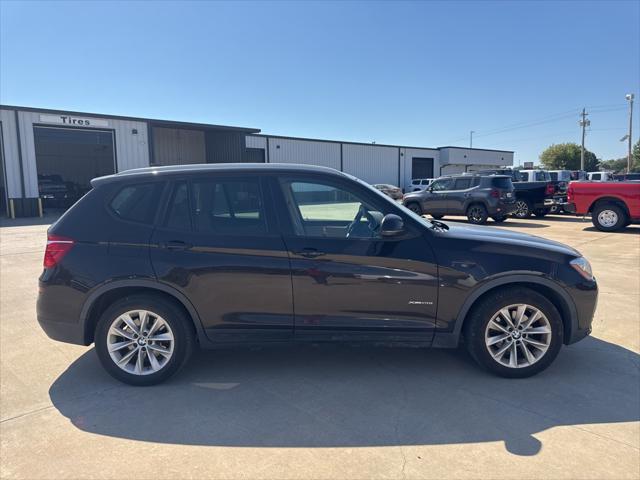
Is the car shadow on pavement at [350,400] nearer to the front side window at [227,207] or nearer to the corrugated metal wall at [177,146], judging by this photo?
the front side window at [227,207]

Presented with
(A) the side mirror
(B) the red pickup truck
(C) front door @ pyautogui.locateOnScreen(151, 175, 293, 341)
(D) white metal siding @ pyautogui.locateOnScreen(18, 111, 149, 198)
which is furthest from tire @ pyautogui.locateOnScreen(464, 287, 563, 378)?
(D) white metal siding @ pyautogui.locateOnScreen(18, 111, 149, 198)

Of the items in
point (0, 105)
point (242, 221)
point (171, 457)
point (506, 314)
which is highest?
point (0, 105)

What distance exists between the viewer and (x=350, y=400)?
3373 millimetres

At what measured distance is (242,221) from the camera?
3.66m

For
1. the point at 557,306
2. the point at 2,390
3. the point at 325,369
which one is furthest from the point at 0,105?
the point at 557,306

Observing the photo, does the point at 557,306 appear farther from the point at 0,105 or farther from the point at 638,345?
the point at 0,105

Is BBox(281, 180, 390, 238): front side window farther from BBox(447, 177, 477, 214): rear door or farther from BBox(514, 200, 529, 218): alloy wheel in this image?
BBox(514, 200, 529, 218): alloy wheel

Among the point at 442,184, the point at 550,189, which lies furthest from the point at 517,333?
the point at 550,189

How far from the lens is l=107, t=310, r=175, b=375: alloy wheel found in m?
3.60

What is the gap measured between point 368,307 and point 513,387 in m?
1.34

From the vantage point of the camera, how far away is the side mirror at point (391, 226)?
3477 millimetres

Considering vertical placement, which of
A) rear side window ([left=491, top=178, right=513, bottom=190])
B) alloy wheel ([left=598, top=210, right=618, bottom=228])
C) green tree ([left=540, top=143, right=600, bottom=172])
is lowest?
alloy wheel ([left=598, top=210, right=618, bottom=228])

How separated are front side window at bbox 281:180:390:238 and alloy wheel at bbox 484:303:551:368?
126 cm

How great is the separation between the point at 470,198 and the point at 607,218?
4244 mm
